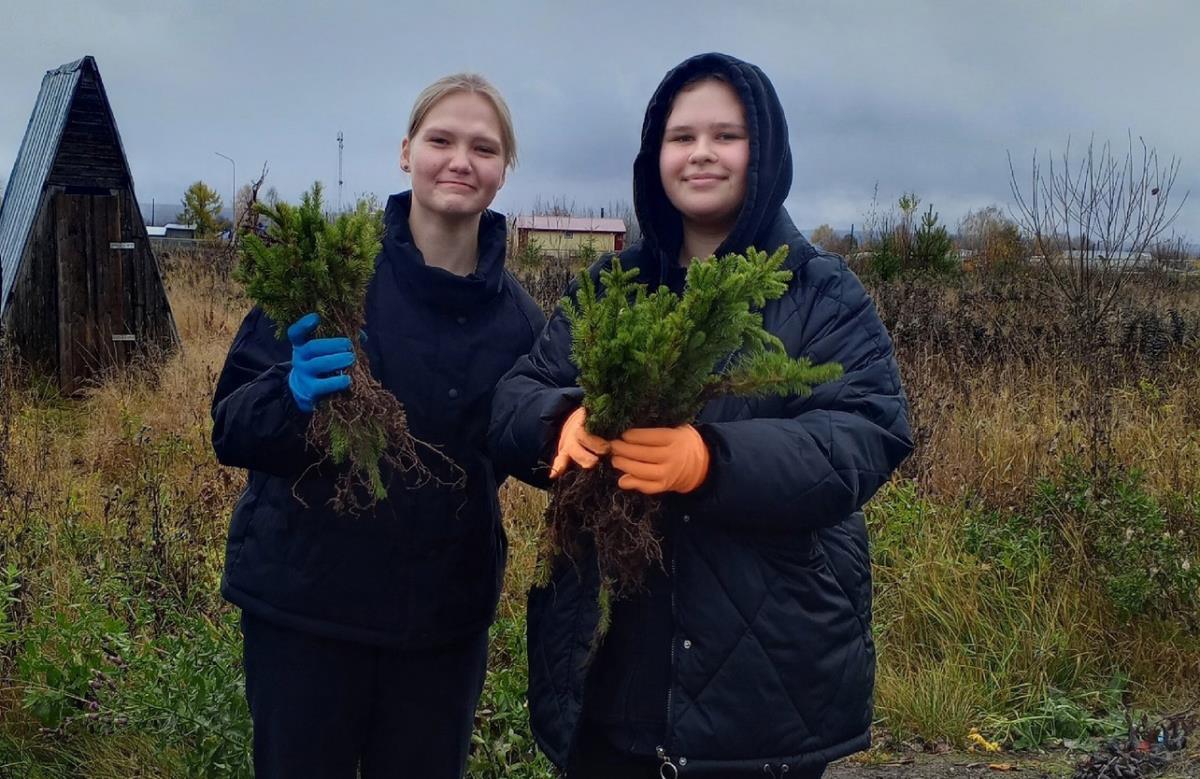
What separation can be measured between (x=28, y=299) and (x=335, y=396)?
8.24m

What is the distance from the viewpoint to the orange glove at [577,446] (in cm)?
191

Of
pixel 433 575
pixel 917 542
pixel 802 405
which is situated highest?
pixel 802 405

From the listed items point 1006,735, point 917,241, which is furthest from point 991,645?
point 917,241

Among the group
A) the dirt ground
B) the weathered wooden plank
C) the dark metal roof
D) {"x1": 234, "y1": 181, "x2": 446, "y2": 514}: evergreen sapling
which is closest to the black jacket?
{"x1": 234, "y1": 181, "x2": 446, "y2": 514}: evergreen sapling

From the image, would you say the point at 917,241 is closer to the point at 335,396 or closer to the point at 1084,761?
the point at 1084,761

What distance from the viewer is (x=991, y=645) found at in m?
4.14

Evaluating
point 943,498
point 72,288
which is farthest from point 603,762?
point 72,288

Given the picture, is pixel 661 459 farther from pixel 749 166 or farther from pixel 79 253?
pixel 79 253

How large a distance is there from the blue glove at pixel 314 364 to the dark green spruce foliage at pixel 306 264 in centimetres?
4

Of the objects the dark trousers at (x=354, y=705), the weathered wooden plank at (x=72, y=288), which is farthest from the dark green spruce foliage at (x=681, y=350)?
the weathered wooden plank at (x=72, y=288)

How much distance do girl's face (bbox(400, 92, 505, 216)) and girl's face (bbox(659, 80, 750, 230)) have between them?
1.46 ft

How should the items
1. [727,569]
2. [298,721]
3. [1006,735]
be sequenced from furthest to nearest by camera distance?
[1006,735], [298,721], [727,569]

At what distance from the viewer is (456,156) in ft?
7.79

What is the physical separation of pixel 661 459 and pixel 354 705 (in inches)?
41.9
